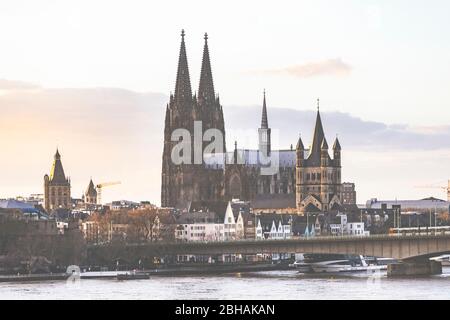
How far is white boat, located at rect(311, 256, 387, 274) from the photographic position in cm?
9500

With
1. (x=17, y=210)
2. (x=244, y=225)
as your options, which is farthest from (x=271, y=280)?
(x=244, y=225)

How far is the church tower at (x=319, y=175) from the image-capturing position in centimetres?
13625

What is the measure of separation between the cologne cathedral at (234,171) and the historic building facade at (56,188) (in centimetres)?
1072

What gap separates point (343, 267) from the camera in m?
99.2

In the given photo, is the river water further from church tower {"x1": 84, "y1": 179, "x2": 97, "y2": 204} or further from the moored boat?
church tower {"x1": 84, "y1": 179, "x2": 97, "y2": 204}

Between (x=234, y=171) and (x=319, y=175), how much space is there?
19.3 ft

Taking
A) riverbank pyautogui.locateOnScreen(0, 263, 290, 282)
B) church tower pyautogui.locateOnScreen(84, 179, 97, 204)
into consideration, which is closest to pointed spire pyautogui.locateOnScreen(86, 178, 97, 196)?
church tower pyautogui.locateOnScreen(84, 179, 97, 204)

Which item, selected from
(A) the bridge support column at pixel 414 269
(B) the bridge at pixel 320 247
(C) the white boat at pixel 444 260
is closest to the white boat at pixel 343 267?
(C) the white boat at pixel 444 260

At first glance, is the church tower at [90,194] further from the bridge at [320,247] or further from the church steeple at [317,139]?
the bridge at [320,247]

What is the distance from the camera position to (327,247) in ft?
291

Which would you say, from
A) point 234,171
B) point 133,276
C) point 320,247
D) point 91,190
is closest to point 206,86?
point 234,171

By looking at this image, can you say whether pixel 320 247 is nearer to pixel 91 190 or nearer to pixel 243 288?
pixel 243 288

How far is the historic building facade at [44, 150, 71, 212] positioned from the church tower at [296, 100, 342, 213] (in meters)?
17.4

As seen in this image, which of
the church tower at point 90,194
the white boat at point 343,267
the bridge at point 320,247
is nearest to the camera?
the bridge at point 320,247
